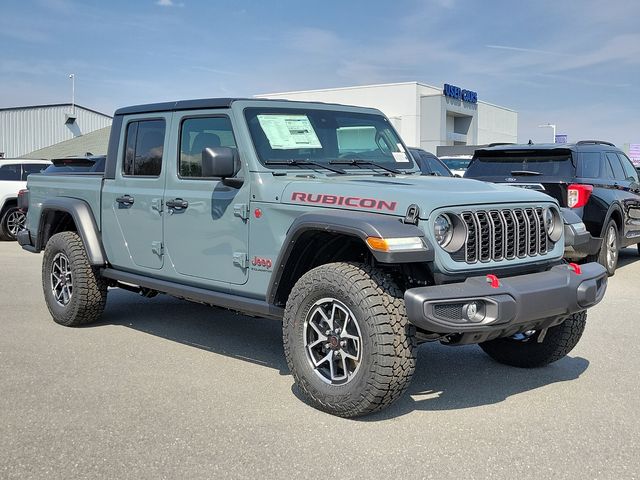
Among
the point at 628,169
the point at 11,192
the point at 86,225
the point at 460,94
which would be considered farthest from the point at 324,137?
the point at 460,94

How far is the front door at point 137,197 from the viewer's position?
552 centimetres

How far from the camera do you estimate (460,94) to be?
181 ft

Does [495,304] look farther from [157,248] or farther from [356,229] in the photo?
[157,248]

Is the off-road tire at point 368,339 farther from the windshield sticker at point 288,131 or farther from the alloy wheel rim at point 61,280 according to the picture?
the alloy wheel rim at point 61,280

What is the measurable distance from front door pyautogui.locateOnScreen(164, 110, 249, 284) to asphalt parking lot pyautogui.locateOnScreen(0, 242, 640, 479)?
2.49 feet

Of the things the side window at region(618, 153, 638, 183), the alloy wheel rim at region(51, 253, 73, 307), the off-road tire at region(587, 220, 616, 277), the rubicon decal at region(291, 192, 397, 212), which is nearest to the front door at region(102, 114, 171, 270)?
the alloy wheel rim at region(51, 253, 73, 307)

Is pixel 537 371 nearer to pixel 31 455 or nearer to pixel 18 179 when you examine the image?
pixel 31 455

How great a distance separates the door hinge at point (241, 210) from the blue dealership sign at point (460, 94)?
49.4 m

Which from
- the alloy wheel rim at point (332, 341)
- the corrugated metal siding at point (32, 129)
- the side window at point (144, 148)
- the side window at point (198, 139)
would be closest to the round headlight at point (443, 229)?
the alloy wheel rim at point (332, 341)

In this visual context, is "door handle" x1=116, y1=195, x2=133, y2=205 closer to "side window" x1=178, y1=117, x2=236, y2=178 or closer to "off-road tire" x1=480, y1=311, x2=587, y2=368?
"side window" x1=178, y1=117, x2=236, y2=178

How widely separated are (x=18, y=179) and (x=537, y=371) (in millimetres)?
12558

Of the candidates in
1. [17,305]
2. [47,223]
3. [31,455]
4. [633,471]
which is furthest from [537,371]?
[17,305]

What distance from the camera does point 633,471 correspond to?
341cm

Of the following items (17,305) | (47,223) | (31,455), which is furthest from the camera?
(17,305)
